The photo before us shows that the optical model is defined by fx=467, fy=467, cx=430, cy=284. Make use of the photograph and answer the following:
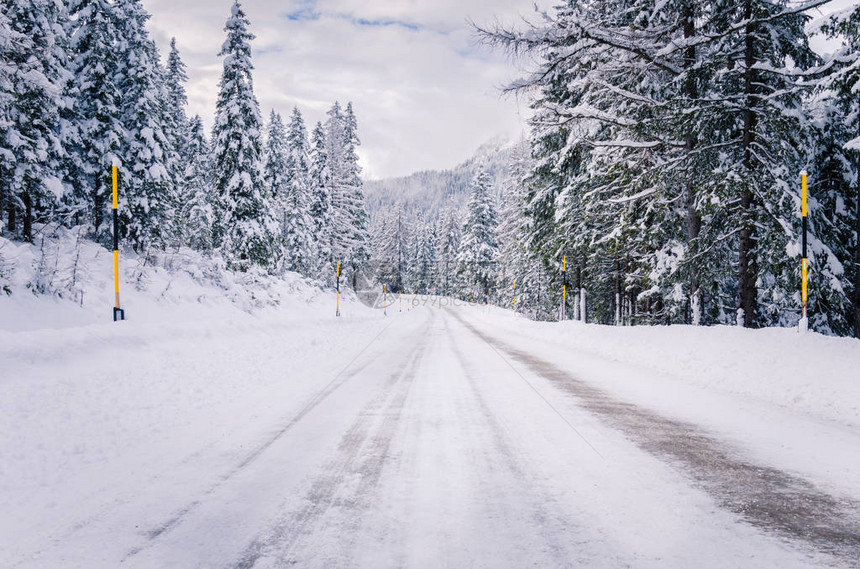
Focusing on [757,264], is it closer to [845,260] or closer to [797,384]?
[845,260]

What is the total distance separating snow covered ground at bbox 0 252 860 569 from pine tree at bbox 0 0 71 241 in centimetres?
681

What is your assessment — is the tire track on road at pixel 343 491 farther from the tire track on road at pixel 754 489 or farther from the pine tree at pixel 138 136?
the pine tree at pixel 138 136

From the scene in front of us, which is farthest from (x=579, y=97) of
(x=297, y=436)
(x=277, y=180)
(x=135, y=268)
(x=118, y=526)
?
(x=277, y=180)

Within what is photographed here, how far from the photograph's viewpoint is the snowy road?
2734mm

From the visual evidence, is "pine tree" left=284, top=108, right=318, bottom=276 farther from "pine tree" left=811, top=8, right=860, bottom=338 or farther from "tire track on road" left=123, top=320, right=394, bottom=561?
"pine tree" left=811, top=8, right=860, bottom=338

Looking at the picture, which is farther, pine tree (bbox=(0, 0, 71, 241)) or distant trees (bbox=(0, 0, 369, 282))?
distant trees (bbox=(0, 0, 369, 282))

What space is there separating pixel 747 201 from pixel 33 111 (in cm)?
2164

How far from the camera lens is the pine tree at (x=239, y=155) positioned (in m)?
25.8

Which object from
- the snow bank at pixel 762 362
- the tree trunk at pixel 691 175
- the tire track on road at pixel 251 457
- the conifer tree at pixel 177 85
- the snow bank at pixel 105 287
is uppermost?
the conifer tree at pixel 177 85

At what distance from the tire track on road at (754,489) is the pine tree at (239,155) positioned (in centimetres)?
2414

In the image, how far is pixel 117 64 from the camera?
20828 millimetres

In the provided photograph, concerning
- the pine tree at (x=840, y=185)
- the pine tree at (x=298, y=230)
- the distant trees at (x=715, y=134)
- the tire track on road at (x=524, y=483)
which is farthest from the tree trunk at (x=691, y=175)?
the pine tree at (x=298, y=230)

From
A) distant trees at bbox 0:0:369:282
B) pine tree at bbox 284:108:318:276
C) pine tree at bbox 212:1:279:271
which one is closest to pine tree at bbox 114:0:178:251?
distant trees at bbox 0:0:369:282

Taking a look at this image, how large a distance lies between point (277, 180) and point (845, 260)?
133 ft
